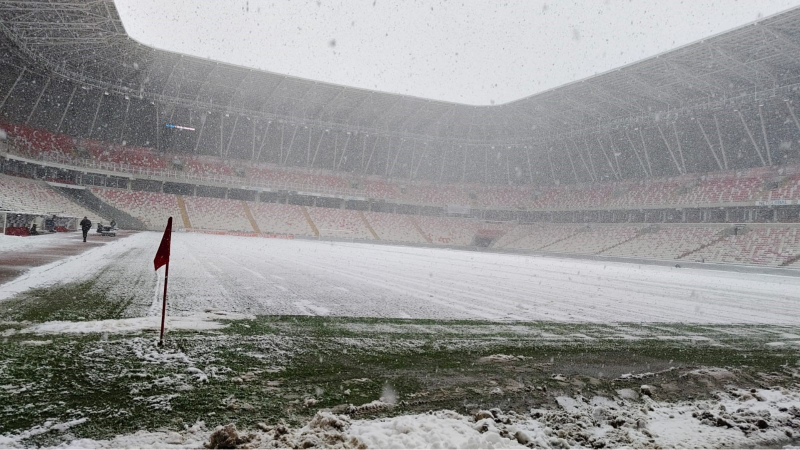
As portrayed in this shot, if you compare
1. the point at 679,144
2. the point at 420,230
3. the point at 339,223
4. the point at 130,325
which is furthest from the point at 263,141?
the point at 130,325

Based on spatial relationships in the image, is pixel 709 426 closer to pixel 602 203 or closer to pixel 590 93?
pixel 590 93

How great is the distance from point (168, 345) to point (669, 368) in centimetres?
528

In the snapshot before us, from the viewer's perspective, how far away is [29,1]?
93.4ft

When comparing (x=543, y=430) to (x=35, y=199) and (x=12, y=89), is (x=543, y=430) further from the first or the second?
(x=12, y=89)

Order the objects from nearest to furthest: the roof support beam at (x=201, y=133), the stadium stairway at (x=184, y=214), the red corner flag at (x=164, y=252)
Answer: the red corner flag at (x=164, y=252)
the stadium stairway at (x=184, y=214)
the roof support beam at (x=201, y=133)

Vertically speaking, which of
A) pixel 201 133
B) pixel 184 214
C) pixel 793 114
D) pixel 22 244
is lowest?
pixel 22 244

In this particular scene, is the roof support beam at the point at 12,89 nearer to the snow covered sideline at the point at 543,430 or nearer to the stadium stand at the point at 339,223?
the stadium stand at the point at 339,223

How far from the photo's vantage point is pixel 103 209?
4494cm

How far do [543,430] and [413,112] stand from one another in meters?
56.4

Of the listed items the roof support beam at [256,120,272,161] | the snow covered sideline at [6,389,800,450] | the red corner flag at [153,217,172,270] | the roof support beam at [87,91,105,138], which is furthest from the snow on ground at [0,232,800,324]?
the roof support beam at [256,120,272,161]

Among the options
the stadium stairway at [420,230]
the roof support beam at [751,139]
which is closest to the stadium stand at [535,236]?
the stadium stairway at [420,230]

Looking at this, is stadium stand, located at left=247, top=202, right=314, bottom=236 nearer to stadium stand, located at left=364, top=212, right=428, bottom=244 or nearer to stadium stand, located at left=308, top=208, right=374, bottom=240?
stadium stand, located at left=308, top=208, right=374, bottom=240

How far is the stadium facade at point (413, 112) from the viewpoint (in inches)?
1390

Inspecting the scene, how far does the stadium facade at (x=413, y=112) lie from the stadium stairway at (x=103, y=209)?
7.26 meters
